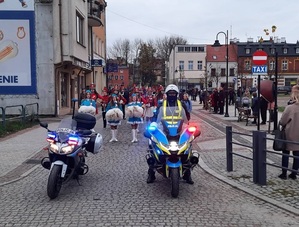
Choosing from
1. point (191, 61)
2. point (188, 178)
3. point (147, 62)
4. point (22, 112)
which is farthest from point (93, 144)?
point (191, 61)

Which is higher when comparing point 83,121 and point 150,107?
point 83,121

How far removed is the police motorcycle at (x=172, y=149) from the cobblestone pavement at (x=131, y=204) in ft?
1.31

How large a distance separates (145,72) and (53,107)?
62.4m

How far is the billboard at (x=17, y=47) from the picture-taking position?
21219mm

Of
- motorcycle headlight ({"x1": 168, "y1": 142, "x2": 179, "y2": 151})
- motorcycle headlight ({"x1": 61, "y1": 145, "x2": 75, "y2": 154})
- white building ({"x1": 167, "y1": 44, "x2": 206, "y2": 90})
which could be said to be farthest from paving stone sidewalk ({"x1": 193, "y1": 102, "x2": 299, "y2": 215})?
white building ({"x1": 167, "y1": 44, "x2": 206, "y2": 90})

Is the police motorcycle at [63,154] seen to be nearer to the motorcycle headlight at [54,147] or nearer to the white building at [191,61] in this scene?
the motorcycle headlight at [54,147]

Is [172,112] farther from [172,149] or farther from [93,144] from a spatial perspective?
[93,144]

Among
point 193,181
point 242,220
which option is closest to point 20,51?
point 193,181

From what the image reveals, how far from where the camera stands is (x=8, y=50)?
2130 cm

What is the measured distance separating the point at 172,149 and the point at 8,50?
17376mm

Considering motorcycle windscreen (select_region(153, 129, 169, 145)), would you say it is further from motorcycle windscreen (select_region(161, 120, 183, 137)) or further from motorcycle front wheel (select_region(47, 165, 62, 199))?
motorcycle front wheel (select_region(47, 165, 62, 199))

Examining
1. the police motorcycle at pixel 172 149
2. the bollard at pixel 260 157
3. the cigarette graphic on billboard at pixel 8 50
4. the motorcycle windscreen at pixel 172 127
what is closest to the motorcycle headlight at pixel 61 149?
the police motorcycle at pixel 172 149

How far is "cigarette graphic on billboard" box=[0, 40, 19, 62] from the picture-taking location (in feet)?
69.7

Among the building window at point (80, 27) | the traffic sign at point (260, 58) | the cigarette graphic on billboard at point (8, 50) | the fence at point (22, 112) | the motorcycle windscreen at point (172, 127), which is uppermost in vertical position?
the building window at point (80, 27)
